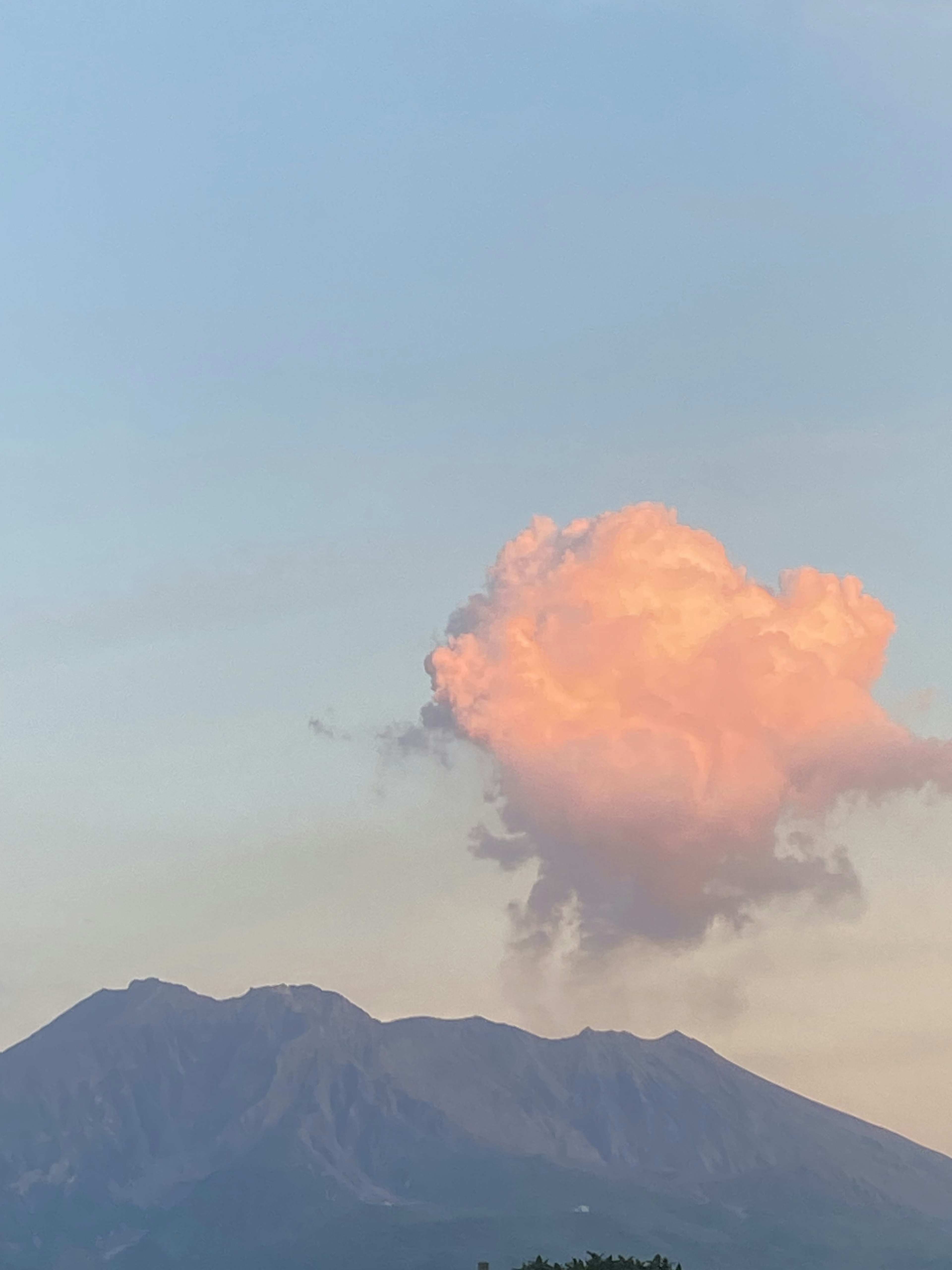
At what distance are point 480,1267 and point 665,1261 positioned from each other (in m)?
16.4

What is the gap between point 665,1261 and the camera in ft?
548

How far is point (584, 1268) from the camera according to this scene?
161m

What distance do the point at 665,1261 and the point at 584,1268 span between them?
9.76m

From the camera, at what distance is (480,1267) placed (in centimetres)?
16550

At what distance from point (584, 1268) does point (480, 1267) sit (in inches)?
394
